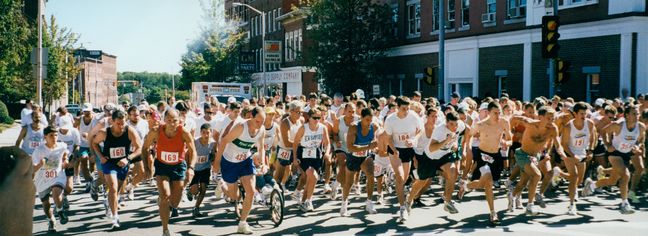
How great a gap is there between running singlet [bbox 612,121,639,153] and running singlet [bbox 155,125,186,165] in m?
7.07

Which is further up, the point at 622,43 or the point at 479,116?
the point at 622,43

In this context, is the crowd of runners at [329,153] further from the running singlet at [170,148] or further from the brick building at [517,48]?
the brick building at [517,48]

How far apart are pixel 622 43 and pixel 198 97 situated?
18.9 m

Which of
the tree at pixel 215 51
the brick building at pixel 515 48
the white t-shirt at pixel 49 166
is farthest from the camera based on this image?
the tree at pixel 215 51

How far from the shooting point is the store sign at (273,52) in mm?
46197

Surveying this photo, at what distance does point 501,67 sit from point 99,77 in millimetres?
141816

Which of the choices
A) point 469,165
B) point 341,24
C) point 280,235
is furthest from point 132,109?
point 341,24

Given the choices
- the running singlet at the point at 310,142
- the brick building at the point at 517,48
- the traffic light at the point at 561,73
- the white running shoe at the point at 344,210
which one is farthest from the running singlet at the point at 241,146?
the brick building at the point at 517,48

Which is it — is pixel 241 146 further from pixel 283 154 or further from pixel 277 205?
pixel 283 154

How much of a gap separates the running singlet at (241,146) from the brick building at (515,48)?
14.0 m

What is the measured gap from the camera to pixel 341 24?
110 ft

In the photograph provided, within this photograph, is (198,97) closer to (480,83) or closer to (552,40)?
(480,83)

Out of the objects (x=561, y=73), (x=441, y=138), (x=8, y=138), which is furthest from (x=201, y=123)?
(x=8, y=138)

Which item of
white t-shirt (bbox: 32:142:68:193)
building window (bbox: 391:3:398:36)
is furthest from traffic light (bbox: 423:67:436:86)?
building window (bbox: 391:3:398:36)
